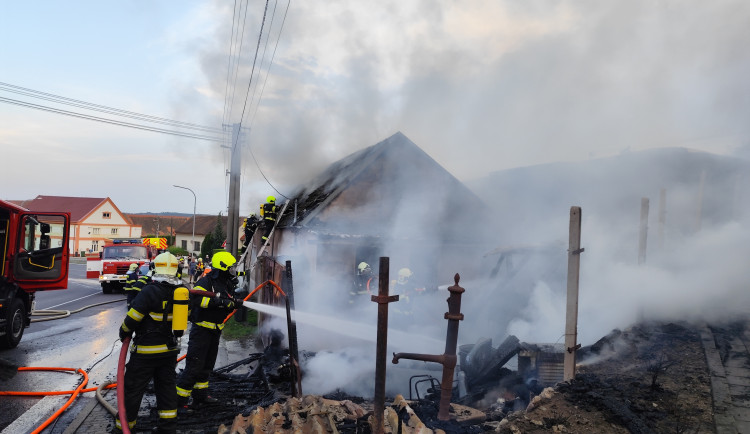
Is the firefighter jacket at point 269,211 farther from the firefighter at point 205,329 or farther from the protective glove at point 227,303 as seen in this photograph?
the protective glove at point 227,303

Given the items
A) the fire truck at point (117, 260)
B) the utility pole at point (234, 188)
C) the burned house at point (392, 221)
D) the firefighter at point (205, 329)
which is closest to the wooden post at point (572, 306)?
the firefighter at point (205, 329)

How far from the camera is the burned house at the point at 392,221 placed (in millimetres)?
11704

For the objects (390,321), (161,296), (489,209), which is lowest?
(390,321)

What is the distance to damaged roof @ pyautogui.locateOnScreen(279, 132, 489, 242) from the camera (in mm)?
12484

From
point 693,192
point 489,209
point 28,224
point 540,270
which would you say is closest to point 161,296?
point 540,270

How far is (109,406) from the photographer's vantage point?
486 cm

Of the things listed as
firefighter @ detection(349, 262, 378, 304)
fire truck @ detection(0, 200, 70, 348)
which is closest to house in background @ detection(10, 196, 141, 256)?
fire truck @ detection(0, 200, 70, 348)

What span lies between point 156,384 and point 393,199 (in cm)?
952

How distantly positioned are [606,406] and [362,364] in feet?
10.2

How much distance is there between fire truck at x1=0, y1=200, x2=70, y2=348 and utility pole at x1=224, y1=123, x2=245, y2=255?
458 cm

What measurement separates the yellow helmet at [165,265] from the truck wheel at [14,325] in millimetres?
5279

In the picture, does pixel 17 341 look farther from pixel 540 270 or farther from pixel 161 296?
pixel 540 270

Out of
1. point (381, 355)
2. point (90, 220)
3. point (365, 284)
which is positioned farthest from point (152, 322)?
point (90, 220)

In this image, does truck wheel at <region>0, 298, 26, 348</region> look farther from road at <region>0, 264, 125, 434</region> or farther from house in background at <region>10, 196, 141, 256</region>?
house in background at <region>10, 196, 141, 256</region>
